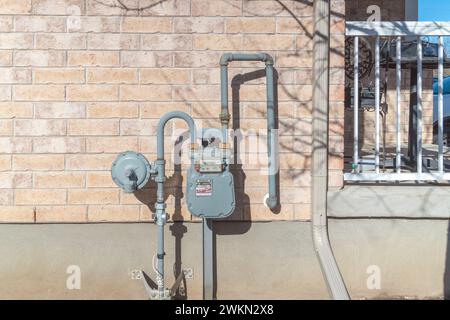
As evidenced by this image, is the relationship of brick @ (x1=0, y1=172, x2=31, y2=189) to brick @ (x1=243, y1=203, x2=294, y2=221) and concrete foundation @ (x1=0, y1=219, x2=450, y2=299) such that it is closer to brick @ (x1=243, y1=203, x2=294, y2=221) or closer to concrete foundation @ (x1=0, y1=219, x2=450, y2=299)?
concrete foundation @ (x1=0, y1=219, x2=450, y2=299)

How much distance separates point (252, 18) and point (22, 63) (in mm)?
1887

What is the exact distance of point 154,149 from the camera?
3.80m

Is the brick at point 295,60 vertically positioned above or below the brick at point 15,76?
→ above

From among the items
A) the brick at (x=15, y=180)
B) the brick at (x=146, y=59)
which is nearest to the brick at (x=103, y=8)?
the brick at (x=146, y=59)

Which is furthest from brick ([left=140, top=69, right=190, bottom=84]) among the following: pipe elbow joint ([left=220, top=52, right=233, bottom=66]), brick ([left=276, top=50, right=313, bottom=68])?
brick ([left=276, top=50, right=313, bottom=68])

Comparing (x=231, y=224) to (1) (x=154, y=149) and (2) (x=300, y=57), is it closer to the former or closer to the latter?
(1) (x=154, y=149)

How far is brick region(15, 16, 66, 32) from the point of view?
3.71 metres

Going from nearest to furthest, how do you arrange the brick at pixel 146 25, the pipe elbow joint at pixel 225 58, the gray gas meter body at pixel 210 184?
the gray gas meter body at pixel 210 184, the pipe elbow joint at pixel 225 58, the brick at pixel 146 25

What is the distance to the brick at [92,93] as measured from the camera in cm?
374

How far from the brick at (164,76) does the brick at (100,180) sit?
0.82 metres

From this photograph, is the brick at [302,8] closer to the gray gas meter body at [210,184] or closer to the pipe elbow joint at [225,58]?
the pipe elbow joint at [225,58]

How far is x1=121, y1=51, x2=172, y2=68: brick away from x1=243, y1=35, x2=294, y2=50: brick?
2.14 feet

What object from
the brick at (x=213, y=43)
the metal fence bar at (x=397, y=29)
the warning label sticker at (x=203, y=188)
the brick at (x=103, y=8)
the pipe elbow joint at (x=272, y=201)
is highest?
the brick at (x=103, y=8)

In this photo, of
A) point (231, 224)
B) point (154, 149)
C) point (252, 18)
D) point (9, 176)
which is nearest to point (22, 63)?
point (9, 176)
